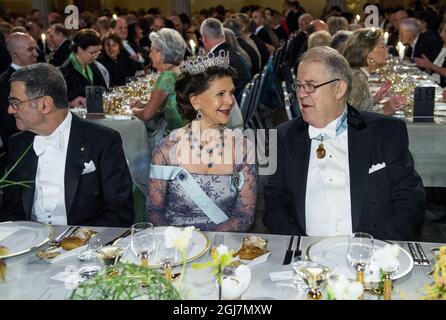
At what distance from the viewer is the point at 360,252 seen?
1.68m

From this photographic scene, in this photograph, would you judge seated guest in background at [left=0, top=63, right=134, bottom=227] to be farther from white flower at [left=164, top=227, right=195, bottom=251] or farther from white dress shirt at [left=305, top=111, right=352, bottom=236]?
white flower at [left=164, top=227, right=195, bottom=251]

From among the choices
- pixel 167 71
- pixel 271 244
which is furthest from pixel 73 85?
pixel 271 244

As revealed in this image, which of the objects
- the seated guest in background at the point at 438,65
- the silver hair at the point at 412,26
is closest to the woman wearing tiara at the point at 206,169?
the seated guest in background at the point at 438,65

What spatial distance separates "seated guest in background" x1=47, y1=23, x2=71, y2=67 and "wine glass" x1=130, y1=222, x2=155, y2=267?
634 cm

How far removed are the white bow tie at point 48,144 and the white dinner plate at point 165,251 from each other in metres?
0.81

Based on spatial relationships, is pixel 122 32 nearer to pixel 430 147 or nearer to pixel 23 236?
pixel 430 147

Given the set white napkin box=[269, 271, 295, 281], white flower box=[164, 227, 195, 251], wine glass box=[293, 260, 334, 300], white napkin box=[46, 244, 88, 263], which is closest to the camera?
white flower box=[164, 227, 195, 251]

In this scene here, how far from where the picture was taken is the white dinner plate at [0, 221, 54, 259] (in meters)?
2.04

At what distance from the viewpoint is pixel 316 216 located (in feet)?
8.19

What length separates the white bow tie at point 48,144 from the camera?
267cm

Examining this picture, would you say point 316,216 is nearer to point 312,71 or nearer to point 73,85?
point 312,71

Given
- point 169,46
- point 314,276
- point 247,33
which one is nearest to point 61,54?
point 247,33

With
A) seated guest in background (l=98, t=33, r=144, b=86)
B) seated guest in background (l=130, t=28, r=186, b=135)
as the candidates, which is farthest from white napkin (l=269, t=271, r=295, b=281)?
seated guest in background (l=98, t=33, r=144, b=86)

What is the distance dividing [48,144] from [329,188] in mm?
1338
